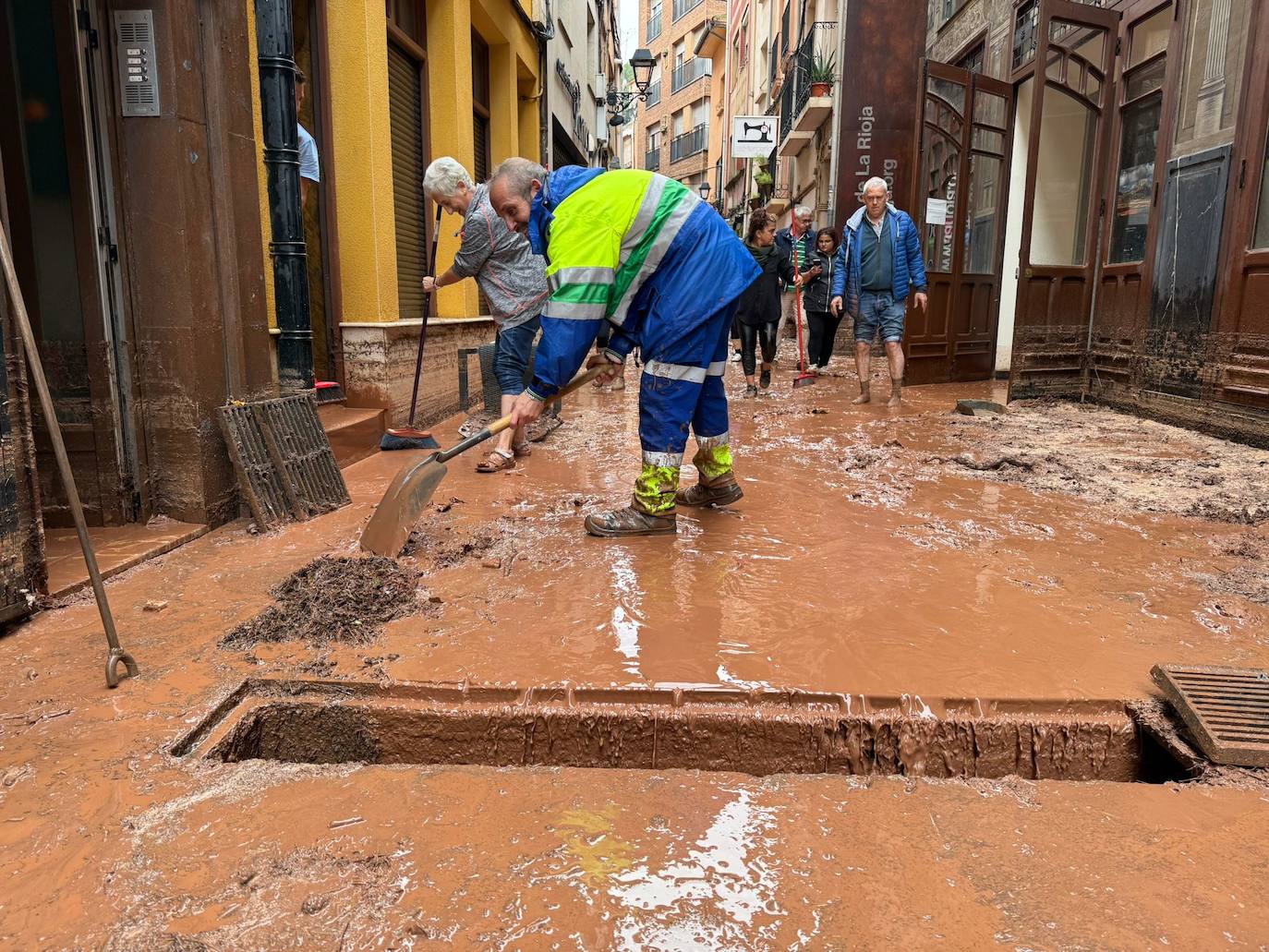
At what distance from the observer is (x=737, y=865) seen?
172cm

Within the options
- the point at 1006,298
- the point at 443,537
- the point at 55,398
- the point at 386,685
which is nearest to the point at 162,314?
the point at 55,398

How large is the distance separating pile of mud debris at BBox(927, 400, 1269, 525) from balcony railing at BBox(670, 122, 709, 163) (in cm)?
3990

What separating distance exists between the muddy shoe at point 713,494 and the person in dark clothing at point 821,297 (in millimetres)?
6216

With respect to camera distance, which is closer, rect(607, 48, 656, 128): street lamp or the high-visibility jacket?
the high-visibility jacket

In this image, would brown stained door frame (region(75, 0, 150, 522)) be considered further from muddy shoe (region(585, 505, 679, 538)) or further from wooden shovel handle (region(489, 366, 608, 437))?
muddy shoe (region(585, 505, 679, 538))

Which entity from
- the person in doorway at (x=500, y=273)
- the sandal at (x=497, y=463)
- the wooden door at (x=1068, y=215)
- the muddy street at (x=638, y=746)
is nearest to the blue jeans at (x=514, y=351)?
the person in doorway at (x=500, y=273)

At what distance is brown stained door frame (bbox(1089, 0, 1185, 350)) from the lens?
717 cm

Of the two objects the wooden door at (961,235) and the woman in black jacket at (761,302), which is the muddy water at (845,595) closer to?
the woman in black jacket at (761,302)

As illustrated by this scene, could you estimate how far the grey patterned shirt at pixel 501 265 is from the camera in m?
5.36

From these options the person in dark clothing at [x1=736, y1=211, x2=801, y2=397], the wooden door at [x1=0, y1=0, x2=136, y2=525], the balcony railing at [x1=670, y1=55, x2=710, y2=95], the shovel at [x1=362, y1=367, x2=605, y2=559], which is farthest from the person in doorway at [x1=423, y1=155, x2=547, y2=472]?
the balcony railing at [x1=670, y1=55, x2=710, y2=95]

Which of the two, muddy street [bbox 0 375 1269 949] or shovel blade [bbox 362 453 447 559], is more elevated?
shovel blade [bbox 362 453 447 559]

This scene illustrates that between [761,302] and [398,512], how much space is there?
246 inches

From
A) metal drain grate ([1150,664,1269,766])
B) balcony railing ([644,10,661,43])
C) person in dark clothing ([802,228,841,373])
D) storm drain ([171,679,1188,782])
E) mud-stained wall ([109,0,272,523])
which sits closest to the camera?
metal drain grate ([1150,664,1269,766])

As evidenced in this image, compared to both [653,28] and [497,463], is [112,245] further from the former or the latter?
[653,28]
